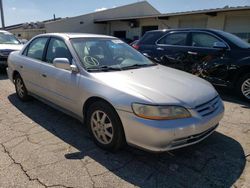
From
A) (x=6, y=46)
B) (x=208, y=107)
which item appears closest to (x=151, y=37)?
(x=208, y=107)

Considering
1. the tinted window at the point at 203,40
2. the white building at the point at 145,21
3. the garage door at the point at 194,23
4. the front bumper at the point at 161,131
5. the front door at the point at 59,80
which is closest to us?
the front bumper at the point at 161,131

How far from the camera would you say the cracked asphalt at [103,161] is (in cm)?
260

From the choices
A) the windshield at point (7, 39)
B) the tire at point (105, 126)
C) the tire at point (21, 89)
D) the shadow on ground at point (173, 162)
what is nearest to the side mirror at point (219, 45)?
the shadow on ground at point (173, 162)

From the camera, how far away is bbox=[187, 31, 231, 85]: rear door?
5.76 meters

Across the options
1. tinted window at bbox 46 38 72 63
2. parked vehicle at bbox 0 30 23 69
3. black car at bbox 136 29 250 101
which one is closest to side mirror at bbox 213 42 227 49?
black car at bbox 136 29 250 101

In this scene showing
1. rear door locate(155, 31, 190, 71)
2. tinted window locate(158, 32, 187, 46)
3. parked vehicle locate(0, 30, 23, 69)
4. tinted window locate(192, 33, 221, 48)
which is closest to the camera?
tinted window locate(192, 33, 221, 48)

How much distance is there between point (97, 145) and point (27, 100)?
2609 millimetres

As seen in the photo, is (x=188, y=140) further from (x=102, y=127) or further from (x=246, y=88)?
(x=246, y=88)

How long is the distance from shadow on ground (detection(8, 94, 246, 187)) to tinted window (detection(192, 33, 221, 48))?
3115 millimetres

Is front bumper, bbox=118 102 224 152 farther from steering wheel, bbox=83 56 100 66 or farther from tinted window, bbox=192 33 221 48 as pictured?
tinted window, bbox=192 33 221 48

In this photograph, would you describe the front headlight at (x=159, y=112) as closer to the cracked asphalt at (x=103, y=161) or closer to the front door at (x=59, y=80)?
the cracked asphalt at (x=103, y=161)

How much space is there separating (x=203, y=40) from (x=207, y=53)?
0.43 meters

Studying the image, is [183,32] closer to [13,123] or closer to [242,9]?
[13,123]

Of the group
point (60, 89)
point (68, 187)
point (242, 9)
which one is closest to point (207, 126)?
point (68, 187)
